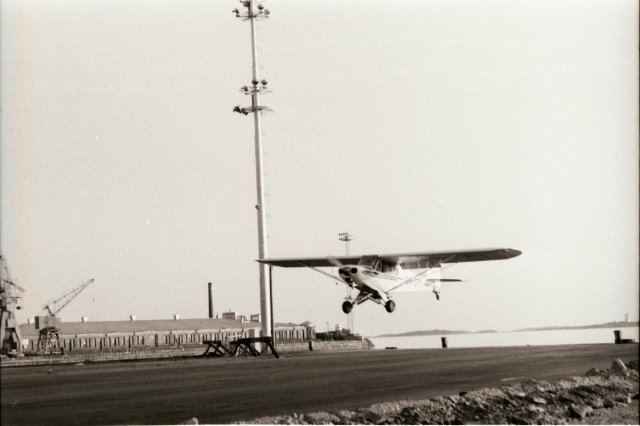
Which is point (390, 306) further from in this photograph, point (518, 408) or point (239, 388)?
point (239, 388)

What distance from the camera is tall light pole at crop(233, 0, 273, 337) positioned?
71375 millimetres

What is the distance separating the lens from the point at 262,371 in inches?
1303

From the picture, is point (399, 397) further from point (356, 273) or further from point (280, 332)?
point (280, 332)

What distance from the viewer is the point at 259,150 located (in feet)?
237

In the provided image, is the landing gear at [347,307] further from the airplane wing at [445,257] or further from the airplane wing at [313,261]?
the airplane wing at [313,261]

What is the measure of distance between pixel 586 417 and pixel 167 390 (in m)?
13.9

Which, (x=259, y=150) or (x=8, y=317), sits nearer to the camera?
(x=259, y=150)

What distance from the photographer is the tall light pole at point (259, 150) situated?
234 ft

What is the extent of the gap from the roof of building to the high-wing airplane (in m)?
66.6

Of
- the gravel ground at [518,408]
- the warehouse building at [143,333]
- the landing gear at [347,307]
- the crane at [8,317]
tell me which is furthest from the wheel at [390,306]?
the crane at [8,317]

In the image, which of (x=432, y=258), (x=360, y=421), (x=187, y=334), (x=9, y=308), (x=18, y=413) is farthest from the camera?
(x=187, y=334)

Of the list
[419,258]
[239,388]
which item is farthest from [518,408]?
[419,258]

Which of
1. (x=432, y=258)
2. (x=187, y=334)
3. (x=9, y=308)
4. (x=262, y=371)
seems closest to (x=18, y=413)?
(x=262, y=371)

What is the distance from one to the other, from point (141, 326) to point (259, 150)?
207 feet
